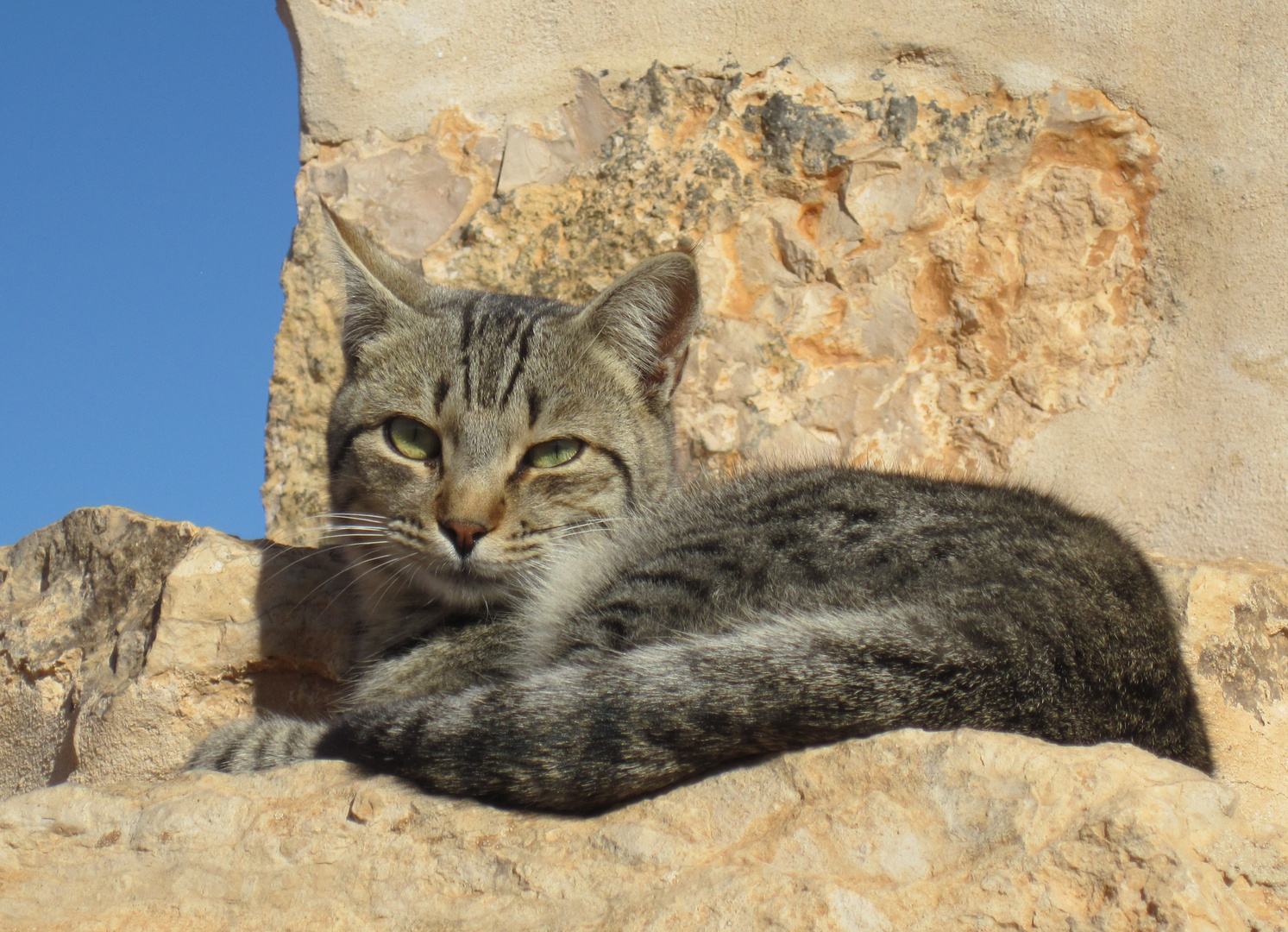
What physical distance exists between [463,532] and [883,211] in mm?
2607

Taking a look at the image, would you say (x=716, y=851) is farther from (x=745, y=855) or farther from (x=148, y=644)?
(x=148, y=644)

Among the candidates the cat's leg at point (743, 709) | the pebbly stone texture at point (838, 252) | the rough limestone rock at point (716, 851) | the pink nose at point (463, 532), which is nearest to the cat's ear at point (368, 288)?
the pink nose at point (463, 532)

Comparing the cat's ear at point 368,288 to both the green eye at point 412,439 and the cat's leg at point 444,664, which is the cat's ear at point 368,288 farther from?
the cat's leg at point 444,664

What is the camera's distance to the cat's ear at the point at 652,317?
11.0 ft

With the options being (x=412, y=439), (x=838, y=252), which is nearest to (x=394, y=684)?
(x=412, y=439)

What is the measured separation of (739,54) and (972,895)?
392 cm

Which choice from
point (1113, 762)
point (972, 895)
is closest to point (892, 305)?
point (1113, 762)

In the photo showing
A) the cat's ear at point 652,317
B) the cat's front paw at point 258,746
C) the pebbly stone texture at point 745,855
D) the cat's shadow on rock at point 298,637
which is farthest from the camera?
the cat's shadow on rock at point 298,637

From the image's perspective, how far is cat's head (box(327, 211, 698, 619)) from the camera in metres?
3.03

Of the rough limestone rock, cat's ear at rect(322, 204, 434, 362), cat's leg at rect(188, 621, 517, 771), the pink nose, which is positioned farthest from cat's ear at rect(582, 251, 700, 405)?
the rough limestone rock

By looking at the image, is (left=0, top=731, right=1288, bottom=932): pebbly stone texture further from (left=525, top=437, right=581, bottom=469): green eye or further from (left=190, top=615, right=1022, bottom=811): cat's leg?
(left=525, top=437, right=581, bottom=469): green eye

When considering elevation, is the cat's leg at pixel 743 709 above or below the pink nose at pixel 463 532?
below

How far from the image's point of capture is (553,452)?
326cm

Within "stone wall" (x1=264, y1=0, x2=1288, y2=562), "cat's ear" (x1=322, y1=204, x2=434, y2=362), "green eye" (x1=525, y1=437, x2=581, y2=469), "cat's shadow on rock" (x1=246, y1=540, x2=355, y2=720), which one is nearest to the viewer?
"green eye" (x1=525, y1=437, x2=581, y2=469)
